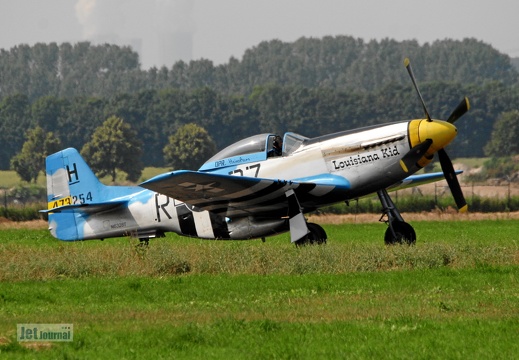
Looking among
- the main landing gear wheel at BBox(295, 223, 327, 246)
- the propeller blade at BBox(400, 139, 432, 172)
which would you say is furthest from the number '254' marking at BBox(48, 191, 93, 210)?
the propeller blade at BBox(400, 139, 432, 172)

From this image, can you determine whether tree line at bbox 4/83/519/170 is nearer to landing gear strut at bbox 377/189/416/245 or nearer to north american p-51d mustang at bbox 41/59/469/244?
north american p-51d mustang at bbox 41/59/469/244

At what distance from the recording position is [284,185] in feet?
63.1

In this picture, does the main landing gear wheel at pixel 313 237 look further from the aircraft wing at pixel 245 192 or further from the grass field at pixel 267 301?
the grass field at pixel 267 301

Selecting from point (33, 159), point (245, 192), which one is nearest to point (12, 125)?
point (33, 159)

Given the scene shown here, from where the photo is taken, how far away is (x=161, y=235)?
21.5m

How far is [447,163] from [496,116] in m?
118

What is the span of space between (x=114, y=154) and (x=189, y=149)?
776 cm

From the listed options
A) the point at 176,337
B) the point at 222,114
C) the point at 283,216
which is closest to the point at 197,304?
the point at 176,337

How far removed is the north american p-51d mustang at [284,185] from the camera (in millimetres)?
19188

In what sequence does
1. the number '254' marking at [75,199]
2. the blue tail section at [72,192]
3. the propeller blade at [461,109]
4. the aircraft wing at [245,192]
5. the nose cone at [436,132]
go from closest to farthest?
the aircraft wing at [245,192], the nose cone at [436,132], the propeller blade at [461,109], the blue tail section at [72,192], the number '254' marking at [75,199]

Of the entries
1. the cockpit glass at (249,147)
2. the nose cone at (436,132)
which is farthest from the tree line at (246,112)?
the nose cone at (436,132)

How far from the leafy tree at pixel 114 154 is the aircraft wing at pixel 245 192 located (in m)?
86.0

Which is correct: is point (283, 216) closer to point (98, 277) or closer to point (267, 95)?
point (98, 277)

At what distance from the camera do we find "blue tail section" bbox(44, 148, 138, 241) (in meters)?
22.2
